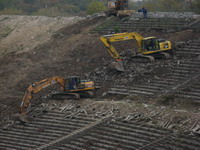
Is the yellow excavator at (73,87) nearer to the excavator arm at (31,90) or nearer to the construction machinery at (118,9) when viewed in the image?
the excavator arm at (31,90)

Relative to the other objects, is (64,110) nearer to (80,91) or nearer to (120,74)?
(80,91)

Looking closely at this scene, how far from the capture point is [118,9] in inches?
1817

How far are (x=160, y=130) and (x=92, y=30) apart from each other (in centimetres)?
2318

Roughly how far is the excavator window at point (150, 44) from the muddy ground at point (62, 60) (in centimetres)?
159

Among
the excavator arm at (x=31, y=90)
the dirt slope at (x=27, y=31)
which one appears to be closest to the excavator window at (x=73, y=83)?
the excavator arm at (x=31, y=90)

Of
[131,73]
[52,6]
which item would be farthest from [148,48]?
[52,6]

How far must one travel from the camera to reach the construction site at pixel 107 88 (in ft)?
77.2

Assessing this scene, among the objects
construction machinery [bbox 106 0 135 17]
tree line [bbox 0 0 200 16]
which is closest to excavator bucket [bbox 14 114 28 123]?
construction machinery [bbox 106 0 135 17]

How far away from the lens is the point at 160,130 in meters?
22.8

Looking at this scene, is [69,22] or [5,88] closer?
[5,88]

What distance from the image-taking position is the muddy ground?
3191cm

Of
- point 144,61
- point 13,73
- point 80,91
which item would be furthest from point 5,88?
point 144,61

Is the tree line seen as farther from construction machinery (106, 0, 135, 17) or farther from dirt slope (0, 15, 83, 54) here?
construction machinery (106, 0, 135, 17)

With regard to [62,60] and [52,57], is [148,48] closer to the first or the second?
[62,60]
